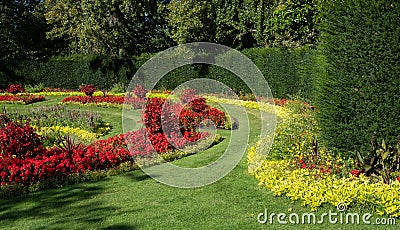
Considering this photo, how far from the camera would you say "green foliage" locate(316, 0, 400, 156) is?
19.8 ft

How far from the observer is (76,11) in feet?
80.9

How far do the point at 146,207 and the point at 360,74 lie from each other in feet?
12.6

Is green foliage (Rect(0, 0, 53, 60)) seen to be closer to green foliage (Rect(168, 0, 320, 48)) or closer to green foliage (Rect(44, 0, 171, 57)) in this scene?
green foliage (Rect(44, 0, 171, 57))

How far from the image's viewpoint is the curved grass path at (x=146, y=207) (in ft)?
15.7

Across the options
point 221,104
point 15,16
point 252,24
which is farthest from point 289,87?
point 15,16

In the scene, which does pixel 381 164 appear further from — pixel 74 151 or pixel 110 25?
pixel 110 25

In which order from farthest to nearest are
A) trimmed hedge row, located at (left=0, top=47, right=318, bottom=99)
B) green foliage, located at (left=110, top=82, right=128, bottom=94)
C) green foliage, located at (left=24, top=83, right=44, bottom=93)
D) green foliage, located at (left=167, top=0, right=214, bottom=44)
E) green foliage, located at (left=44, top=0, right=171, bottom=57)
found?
green foliage, located at (left=44, top=0, right=171, bottom=57)
green foliage, located at (left=167, top=0, right=214, bottom=44)
green foliage, located at (left=24, top=83, right=44, bottom=93)
green foliage, located at (left=110, top=82, right=128, bottom=94)
trimmed hedge row, located at (left=0, top=47, right=318, bottom=99)

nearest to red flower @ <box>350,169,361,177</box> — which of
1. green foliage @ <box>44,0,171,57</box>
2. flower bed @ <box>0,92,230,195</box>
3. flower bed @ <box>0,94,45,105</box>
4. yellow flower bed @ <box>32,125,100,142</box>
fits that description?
flower bed @ <box>0,92,230,195</box>

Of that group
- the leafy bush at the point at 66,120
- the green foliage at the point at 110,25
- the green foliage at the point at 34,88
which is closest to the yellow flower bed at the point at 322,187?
the leafy bush at the point at 66,120

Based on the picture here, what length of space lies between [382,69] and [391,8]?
3.01 feet

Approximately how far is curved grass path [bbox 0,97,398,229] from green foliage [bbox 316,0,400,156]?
1787mm

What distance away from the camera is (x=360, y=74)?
20.6 ft

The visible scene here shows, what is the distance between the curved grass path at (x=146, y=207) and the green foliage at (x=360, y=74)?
70.4 inches

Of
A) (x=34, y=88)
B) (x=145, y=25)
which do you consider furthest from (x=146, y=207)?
(x=145, y=25)
